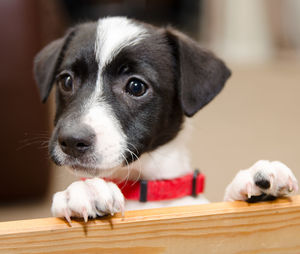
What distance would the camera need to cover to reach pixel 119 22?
2150 millimetres

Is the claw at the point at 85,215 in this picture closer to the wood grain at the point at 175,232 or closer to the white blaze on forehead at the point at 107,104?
the wood grain at the point at 175,232

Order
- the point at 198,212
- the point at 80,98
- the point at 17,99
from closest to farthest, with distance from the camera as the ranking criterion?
the point at 198,212 → the point at 80,98 → the point at 17,99

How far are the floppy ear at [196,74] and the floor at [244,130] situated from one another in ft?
3.84

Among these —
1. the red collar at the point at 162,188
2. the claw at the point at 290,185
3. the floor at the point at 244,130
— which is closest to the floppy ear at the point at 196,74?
the red collar at the point at 162,188

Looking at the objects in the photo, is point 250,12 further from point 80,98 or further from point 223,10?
point 80,98

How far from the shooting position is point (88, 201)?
1.45 meters

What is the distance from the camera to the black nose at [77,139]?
1693 mm

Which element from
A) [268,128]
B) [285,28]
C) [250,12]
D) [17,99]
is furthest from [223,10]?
[17,99]

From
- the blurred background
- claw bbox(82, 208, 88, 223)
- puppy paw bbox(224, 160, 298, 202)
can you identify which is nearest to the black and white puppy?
puppy paw bbox(224, 160, 298, 202)

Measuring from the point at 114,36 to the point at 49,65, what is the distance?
0.38 metres

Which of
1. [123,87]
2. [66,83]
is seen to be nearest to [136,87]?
[123,87]

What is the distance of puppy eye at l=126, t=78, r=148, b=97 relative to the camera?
200 cm

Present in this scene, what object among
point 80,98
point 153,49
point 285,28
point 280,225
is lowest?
point 280,225

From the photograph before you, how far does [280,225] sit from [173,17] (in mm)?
8831
